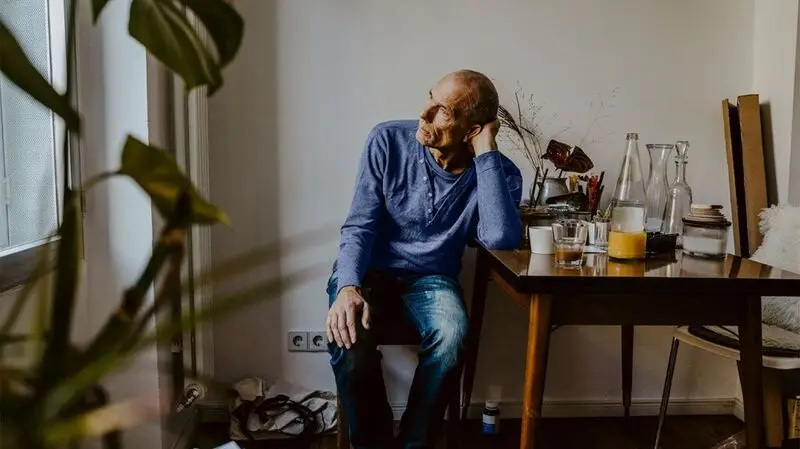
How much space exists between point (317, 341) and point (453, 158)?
2.70ft

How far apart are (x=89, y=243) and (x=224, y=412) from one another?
0.84m

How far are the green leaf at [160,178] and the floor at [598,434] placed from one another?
1.76 meters

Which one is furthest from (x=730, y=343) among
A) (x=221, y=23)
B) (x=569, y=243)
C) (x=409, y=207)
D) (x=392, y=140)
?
(x=221, y=23)

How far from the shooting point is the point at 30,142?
1354mm

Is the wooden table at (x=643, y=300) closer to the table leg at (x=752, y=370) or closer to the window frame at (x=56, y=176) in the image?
the table leg at (x=752, y=370)

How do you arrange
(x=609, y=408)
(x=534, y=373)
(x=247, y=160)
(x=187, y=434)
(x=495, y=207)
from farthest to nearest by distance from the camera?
(x=609, y=408)
(x=247, y=160)
(x=187, y=434)
(x=495, y=207)
(x=534, y=373)

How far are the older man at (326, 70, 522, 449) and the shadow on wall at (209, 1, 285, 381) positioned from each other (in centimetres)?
44

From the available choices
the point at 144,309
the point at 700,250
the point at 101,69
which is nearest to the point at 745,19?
the point at 700,250

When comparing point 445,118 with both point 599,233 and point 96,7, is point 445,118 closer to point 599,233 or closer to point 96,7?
point 599,233

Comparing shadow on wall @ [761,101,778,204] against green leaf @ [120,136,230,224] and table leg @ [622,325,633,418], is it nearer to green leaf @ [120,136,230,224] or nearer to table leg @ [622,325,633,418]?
table leg @ [622,325,633,418]

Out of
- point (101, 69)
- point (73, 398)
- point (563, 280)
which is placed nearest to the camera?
point (73, 398)

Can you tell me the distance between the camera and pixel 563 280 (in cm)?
126

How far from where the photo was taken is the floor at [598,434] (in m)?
2.01

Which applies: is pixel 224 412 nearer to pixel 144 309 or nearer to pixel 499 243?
pixel 499 243
